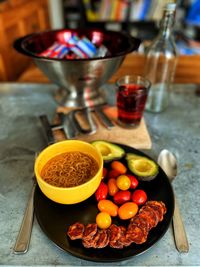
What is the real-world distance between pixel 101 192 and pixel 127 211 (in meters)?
0.07

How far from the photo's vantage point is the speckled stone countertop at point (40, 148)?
41 cm

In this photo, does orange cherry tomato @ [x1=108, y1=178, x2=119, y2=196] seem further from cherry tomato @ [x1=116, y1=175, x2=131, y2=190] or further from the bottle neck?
the bottle neck

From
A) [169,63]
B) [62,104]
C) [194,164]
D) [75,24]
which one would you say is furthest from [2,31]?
[194,164]

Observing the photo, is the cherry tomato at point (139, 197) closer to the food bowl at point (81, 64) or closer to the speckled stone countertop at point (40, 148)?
the speckled stone countertop at point (40, 148)

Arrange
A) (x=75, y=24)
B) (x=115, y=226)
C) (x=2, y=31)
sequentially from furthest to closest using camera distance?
(x=75, y=24) → (x=2, y=31) → (x=115, y=226)

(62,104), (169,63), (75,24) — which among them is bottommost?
(75,24)

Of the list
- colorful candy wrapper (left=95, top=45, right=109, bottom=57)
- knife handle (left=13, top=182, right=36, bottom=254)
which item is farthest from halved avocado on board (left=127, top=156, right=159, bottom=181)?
colorful candy wrapper (left=95, top=45, right=109, bottom=57)

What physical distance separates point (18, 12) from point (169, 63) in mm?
1496

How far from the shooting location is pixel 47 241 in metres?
0.44

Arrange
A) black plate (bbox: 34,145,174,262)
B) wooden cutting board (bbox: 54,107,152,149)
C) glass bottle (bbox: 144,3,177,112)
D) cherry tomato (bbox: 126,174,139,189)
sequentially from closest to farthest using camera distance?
black plate (bbox: 34,145,174,262), cherry tomato (bbox: 126,174,139,189), wooden cutting board (bbox: 54,107,152,149), glass bottle (bbox: 144,3,177,112)

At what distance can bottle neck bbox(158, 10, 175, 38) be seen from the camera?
2.25ft

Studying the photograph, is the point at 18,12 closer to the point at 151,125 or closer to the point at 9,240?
the point at 151,125

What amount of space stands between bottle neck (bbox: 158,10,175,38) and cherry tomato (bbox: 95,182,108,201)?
518 mm

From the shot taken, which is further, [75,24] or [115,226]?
[75,24]
